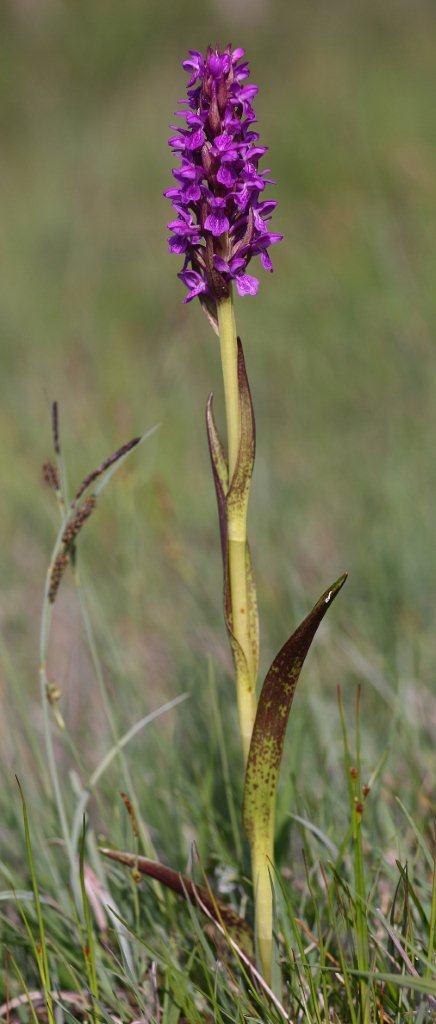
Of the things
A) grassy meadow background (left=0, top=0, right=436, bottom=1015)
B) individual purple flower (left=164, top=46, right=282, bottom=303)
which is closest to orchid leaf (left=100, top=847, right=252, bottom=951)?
grassy meadow background (left=0, top=0, right=436, bottom=1015)

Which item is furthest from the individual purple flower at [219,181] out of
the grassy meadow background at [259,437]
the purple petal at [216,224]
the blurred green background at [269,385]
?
the grassy meadow background at [259,437]

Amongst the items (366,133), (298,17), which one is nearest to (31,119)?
(298,17)

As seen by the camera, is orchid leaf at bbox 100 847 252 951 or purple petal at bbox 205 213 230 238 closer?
purple petal at bbox 205 213 230 238

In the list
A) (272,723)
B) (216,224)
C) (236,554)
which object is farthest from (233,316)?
(272,723)

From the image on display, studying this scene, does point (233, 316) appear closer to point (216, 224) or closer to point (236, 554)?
point (216, 224)

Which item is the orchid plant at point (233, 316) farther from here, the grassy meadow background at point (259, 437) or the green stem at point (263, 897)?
the grassy meadow background at point (259, 437)

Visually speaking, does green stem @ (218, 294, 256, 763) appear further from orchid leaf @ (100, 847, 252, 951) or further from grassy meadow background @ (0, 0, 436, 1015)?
grassy meadow background @ (0, 0, 436, 1015)
